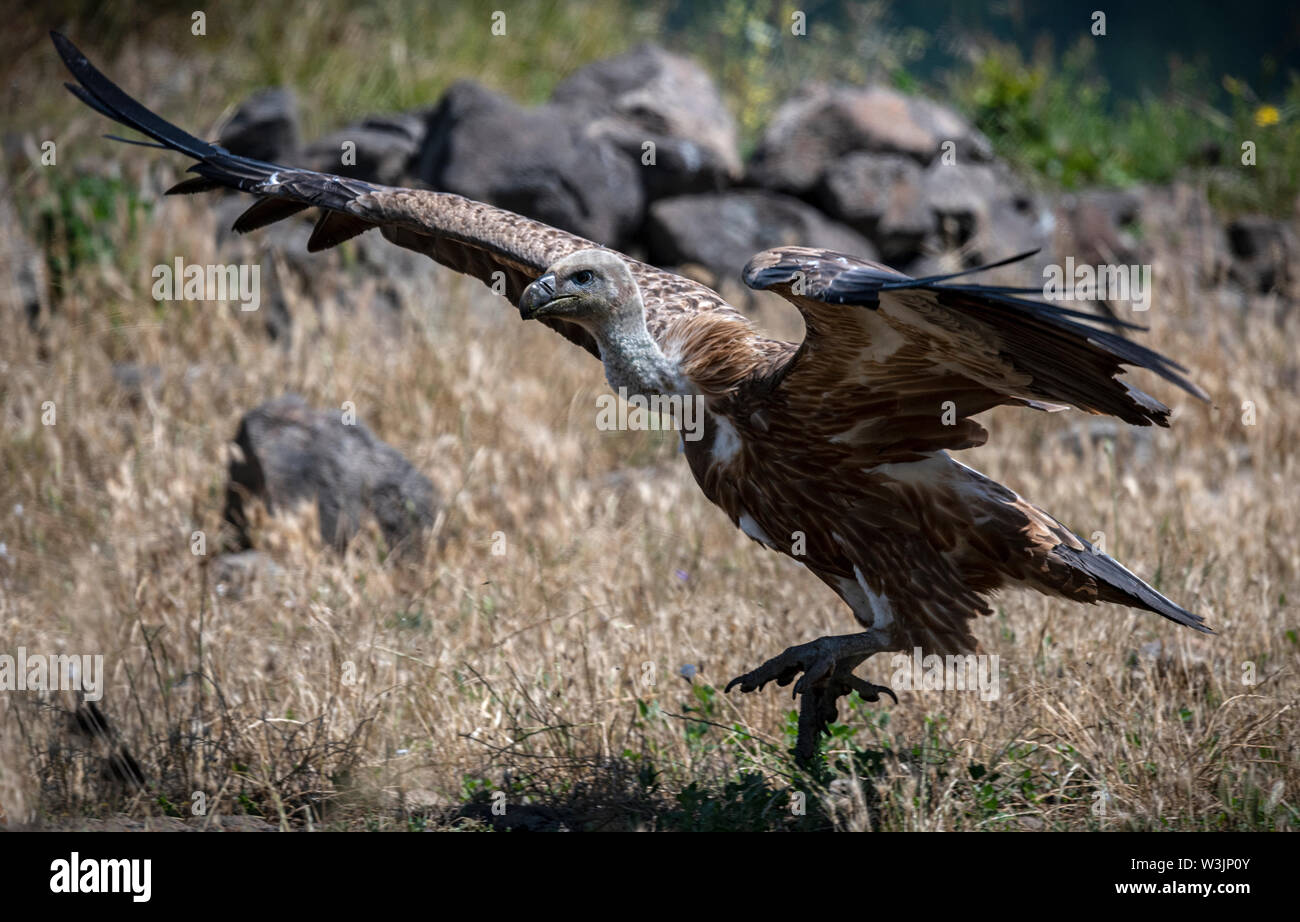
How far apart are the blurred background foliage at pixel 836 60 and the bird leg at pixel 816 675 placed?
7.59 m

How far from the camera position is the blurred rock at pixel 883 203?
9.72m

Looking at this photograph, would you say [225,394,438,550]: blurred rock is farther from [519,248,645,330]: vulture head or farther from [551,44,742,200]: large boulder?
[551,44,742,200]: large boulder

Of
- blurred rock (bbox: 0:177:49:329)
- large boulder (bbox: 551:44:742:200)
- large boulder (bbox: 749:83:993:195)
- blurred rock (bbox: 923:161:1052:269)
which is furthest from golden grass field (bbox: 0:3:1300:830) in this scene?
large boulder (bbox: 749:83:993:195)

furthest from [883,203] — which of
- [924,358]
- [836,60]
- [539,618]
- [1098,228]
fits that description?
[924,358]

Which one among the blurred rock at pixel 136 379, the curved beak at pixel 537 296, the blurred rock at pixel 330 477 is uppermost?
the blurred rock at pixel 136 379

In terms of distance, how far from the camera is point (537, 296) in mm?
3986

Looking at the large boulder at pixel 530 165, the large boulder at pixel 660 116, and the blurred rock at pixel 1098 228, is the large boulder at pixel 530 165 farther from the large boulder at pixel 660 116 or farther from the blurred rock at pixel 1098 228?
the blurred rock at pixel 1098 228

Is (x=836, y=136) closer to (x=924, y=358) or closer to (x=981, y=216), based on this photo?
(x=981, y=216)

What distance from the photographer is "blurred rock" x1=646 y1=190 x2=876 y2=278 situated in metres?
9.29

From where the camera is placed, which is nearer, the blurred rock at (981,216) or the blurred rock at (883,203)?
the blurred rock at (981,216)

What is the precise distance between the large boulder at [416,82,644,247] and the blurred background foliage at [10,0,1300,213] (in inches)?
71.7

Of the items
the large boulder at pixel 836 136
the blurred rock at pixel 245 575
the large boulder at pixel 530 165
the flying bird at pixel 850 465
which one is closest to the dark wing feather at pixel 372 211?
the flying bird at pixel 850 465

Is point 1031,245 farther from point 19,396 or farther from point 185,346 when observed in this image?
point 19,396

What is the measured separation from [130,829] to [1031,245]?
306 inches
